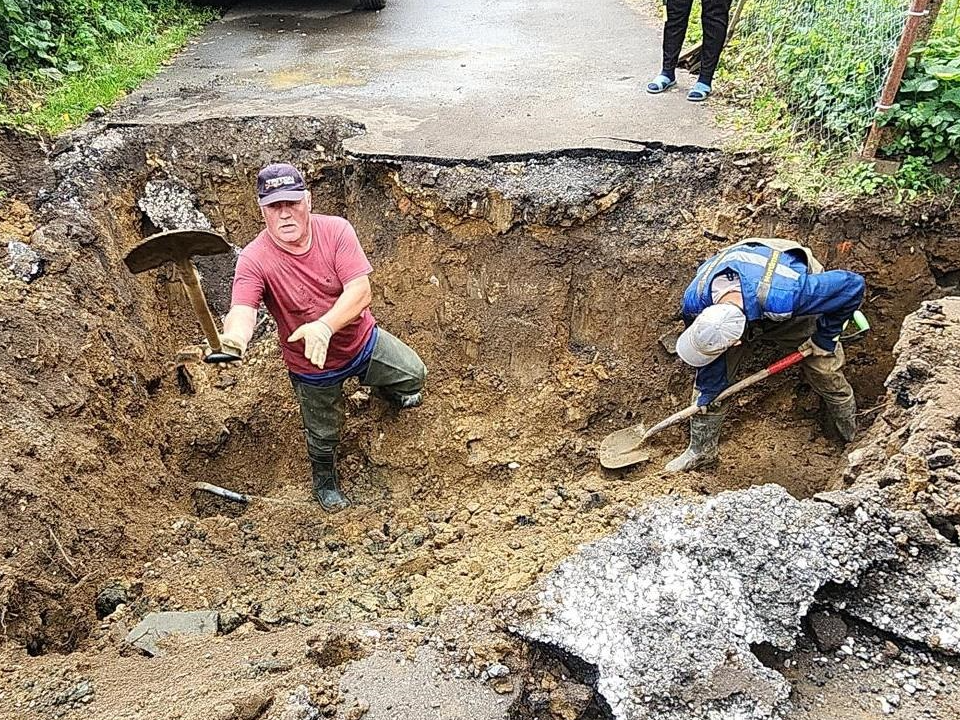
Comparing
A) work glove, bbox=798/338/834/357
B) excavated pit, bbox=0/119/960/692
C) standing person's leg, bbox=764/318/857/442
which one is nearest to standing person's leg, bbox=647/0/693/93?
excavated pit, bbox=0/119/960/692

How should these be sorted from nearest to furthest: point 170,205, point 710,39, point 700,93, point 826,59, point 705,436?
point 705,436, point 826,59, point 170,205, point 710,39, point 700,93

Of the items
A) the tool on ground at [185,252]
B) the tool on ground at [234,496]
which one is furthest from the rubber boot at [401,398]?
the tool on ground at [185,252]

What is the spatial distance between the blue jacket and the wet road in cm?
137

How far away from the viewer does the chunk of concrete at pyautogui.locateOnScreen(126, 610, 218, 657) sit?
8.93 feet

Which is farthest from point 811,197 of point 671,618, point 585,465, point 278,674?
point 278,674

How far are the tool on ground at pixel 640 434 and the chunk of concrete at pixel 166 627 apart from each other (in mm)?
2367

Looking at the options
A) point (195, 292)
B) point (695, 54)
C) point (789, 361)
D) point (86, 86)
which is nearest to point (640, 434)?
point (789, 361)

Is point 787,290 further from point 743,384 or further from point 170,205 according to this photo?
point 170,205

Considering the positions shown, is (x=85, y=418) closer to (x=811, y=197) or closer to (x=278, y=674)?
(x=278, y=674)

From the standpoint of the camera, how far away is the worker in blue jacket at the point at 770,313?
10.6ft

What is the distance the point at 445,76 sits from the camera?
19.2 feet

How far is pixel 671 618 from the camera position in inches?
84.1

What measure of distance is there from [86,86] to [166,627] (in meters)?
4.41

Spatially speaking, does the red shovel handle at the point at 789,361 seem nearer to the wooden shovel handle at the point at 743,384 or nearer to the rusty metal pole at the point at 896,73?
the wooden shovel handle at the point at 743,384
